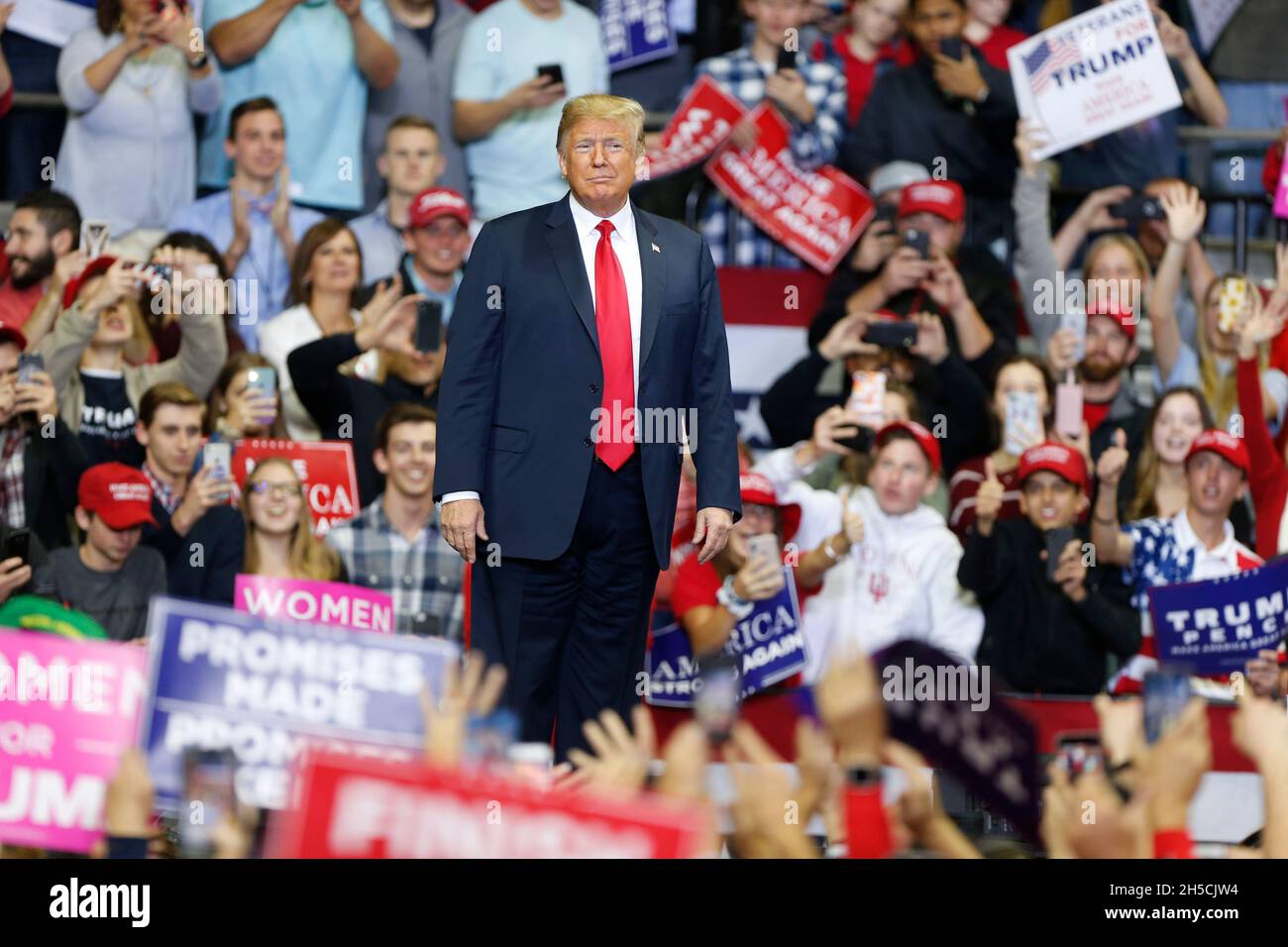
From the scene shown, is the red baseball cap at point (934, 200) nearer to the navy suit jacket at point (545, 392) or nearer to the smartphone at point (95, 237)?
the smartphone at point (95, 237)

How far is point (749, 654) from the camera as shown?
5938 millimetres

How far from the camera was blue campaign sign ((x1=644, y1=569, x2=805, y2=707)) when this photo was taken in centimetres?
591

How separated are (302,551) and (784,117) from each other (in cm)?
252

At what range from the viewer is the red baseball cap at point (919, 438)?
635 cm

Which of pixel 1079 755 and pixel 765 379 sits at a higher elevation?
pixel 765 379

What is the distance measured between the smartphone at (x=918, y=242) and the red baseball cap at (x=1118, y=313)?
0.58 metres

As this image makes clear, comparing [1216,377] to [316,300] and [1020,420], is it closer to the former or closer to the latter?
[1020,420]

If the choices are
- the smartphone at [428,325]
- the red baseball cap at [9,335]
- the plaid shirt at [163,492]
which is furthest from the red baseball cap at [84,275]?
the smartphone at [428,325]

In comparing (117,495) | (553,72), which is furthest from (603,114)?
(553,72)

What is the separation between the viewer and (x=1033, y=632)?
614 centimetres

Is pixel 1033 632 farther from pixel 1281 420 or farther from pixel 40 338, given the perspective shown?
pixel 40 338

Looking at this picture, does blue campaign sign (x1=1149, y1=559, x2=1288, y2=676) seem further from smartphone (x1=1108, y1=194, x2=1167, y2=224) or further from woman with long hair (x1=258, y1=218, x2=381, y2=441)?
woman with long hair (x1=258, y1=218, x2=381, y2=441)

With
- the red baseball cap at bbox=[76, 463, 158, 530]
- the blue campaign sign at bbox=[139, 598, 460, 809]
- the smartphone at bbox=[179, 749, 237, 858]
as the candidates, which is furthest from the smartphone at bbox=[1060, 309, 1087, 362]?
the smartphone at bbox=[179, 749, 237, 858]

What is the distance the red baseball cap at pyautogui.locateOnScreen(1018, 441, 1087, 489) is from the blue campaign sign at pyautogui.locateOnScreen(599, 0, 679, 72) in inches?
97.1
